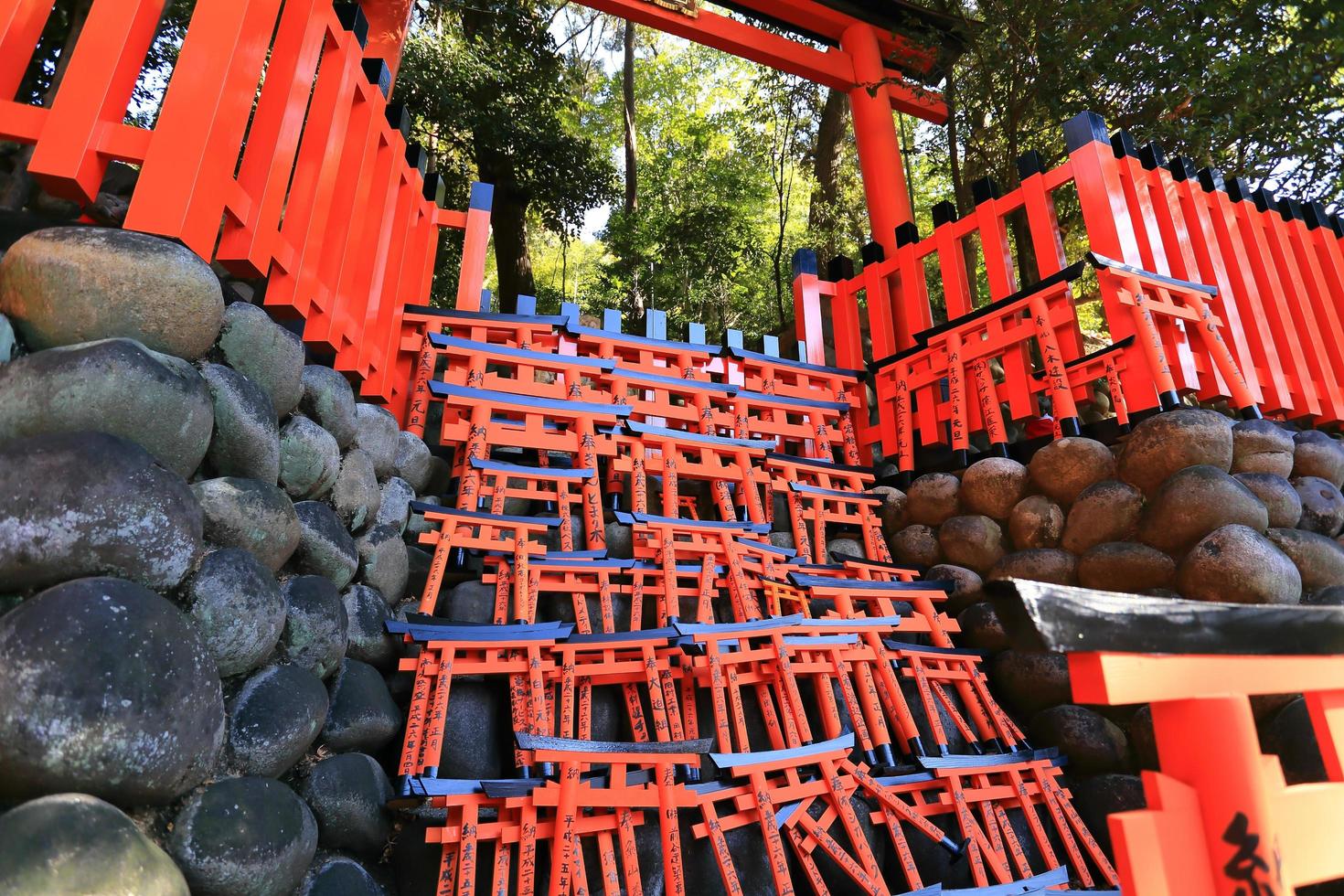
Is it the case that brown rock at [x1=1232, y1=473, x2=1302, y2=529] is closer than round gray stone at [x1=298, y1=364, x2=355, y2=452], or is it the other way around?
round gray stone at [x1=298, y1=364, x2=355, y2=452]

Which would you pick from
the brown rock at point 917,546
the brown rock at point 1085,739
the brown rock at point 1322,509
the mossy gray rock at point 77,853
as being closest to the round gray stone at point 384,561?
the mossy gray rock at point 77,853

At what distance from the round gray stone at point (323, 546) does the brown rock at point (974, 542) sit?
10.8 ft

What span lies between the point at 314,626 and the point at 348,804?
0.58 metres

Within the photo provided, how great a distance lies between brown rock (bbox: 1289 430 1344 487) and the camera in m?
4.06

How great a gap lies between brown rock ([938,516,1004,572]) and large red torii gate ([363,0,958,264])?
9.94 ft

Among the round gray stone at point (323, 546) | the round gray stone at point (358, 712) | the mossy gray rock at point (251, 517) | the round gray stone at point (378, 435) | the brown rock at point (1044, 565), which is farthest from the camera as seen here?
the brown rock at point (1044, 565)

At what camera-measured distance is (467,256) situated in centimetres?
489

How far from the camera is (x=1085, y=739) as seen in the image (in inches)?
140

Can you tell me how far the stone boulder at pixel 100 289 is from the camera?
2027 millimetres

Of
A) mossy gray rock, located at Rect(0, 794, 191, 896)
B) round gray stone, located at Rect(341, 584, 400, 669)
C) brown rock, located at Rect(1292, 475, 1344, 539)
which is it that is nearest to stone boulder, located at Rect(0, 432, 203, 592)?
mossy gray rock, located at Rect(0, 794, 191, 896)

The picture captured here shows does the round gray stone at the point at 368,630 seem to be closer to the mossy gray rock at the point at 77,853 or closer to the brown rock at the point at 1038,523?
the mossy gray rock at the point at 77,853

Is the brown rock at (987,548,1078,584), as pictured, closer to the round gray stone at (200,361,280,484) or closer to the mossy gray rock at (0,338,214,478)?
the round gray stone at (200,361,280,484)

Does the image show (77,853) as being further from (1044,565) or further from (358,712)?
(1044,565)

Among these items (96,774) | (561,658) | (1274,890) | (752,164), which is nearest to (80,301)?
(96,774)
